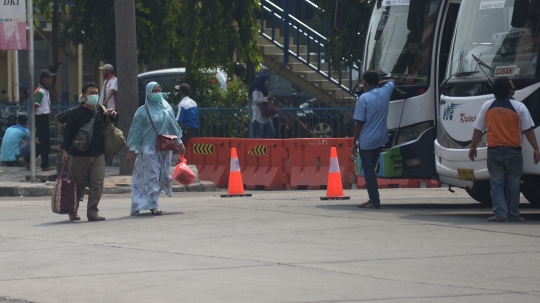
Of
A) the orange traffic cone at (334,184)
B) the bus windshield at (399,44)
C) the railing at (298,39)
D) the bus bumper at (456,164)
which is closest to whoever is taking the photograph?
the bus bumper at (456,164)

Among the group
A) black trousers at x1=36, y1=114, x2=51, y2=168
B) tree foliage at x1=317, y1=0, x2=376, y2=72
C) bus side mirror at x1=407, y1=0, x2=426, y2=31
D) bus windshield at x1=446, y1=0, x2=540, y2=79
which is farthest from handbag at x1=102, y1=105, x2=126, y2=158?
tree foliage at x1=317, y1=0, x2=376, y2=72

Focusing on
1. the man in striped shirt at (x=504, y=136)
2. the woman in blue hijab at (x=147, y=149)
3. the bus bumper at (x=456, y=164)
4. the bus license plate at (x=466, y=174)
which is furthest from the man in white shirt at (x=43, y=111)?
the man in striped shirt at (x=504, y=136)

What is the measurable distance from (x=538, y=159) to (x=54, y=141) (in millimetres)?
13407

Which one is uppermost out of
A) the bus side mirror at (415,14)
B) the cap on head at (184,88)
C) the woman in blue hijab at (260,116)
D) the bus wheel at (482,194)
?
the bus side mirror at (415,14)

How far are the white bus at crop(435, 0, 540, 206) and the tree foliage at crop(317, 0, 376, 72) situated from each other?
33.0 ft

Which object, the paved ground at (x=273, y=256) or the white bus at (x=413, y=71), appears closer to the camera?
the paved ground at (x=273, y=256)

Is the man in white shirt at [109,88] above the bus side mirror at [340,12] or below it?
below

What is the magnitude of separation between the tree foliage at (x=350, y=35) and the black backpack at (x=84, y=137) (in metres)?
10.8

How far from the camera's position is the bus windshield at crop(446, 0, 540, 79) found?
10.8 m

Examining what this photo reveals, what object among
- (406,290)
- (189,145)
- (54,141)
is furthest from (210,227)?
(54,141)

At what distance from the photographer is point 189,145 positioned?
62.0 ft

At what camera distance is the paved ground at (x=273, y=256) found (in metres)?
6.98

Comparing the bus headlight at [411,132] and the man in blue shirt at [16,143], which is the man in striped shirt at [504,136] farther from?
the man in blue shirt at [16,143]

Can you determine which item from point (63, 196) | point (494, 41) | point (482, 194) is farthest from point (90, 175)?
point (482, 194)
